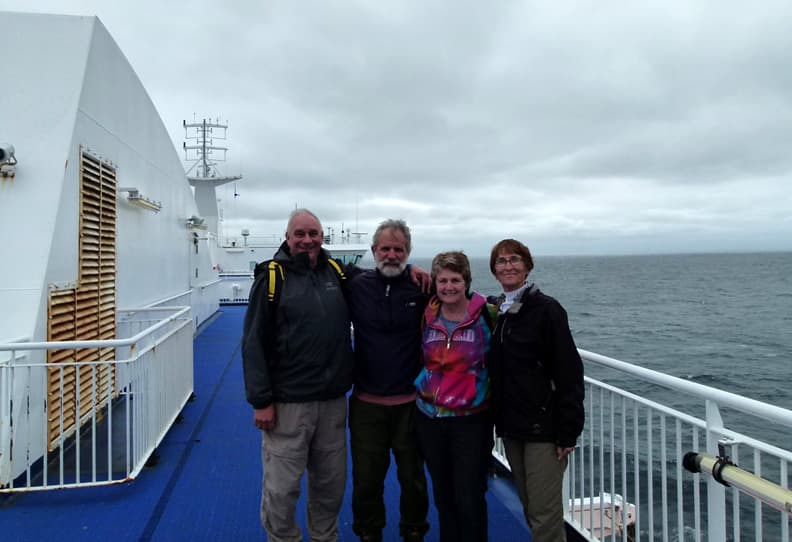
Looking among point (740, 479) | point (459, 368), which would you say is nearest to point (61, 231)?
point (459, 368)

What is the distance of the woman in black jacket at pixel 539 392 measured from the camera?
2148 mm

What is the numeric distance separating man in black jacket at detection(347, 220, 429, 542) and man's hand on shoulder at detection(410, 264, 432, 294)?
3cm

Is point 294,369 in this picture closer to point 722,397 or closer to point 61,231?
point 722,397

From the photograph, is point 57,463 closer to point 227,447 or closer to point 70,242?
point 227,447

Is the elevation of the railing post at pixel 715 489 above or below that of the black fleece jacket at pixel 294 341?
below

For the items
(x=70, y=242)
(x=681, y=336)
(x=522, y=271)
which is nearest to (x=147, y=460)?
(x=70, y=242)

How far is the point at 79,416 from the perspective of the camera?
3.54 metres

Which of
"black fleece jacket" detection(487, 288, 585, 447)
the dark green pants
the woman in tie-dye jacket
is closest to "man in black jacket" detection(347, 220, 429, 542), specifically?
the dark green pants

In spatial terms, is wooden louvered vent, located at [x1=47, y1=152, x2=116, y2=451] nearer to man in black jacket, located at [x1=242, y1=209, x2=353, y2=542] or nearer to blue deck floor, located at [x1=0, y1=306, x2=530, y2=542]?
blue deck floor, located at [x1=0, y1=306, x2=530, y2=542]

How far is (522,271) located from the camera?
2301mm

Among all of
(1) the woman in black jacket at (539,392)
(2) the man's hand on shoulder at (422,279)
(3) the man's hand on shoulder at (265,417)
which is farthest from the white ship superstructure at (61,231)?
(1) the woman in black jacket at (539,392)

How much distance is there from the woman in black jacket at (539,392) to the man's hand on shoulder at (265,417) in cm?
101

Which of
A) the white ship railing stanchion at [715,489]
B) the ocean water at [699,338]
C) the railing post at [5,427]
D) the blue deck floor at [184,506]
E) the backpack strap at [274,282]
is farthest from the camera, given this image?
the ocean water at [699,338]

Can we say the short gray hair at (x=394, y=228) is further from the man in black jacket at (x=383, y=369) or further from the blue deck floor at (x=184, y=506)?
the blue deck floor at (x=184, y=506)
